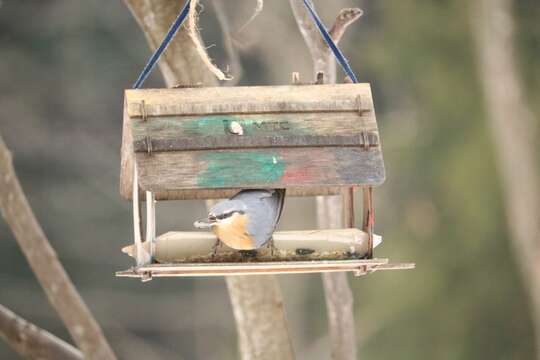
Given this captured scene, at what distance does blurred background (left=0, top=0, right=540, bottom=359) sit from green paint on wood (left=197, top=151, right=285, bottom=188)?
6.97m

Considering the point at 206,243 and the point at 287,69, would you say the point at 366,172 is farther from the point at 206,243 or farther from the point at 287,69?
the point at 287,69

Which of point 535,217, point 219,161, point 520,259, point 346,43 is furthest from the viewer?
point 346,43

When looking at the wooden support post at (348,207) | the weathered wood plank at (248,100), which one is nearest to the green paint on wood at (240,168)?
the weathered wood plank at (248,100)

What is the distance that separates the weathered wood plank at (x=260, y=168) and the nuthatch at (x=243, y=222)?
0.12 m

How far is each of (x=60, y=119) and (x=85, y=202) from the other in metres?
1.04

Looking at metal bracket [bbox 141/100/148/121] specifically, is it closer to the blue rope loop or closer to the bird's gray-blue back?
the blue rope loop

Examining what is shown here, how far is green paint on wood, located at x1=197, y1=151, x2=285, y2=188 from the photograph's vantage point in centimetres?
363

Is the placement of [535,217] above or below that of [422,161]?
below

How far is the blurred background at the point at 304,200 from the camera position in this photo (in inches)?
436

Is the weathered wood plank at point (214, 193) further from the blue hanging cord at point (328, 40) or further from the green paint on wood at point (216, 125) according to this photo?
the blue hanging cord at point (328, 40)

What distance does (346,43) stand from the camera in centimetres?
1210


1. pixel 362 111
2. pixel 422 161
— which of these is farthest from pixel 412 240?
pixel 362 111

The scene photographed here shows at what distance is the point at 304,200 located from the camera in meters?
10.6

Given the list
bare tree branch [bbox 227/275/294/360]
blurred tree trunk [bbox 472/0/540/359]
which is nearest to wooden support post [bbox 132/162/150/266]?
bare tree branch [bbox 227/275/294/360]
